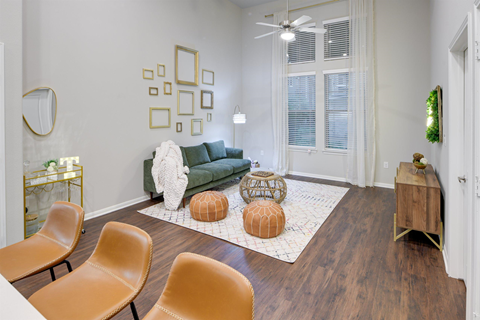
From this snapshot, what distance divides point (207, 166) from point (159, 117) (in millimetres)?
1198

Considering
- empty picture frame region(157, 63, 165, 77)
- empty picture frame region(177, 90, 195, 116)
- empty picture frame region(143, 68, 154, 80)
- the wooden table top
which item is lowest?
the wooden table top

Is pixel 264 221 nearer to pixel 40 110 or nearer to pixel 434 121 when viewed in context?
pixel 434 121

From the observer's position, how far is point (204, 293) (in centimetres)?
116

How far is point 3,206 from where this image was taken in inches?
98.8

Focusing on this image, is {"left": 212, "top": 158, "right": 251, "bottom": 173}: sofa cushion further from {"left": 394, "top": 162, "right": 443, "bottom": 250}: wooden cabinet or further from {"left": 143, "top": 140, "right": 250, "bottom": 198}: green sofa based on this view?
{"left": 394, "top": 162, "right": 443, "bottom": 250}: wooden cabinet

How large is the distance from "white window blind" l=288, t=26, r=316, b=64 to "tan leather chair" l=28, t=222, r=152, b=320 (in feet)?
18.5

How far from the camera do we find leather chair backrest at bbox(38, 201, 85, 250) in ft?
5.77

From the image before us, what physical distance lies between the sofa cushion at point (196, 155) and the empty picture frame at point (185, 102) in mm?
689

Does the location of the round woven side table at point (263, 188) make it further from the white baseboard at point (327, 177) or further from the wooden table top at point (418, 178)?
the white baseboard at point (327, 177)

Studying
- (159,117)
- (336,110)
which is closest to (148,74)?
(159,117)

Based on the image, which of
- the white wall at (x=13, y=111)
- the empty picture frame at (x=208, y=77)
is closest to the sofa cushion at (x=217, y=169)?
the empty picture frame at (x=208, y=77)

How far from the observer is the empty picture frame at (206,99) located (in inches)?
224

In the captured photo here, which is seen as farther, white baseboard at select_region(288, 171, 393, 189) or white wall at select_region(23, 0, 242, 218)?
white baseboard at select_region(288, 171, 393, 189)

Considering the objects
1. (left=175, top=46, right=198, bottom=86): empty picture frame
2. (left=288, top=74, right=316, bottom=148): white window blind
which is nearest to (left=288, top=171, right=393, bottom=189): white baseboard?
(left=288, top=74, right=316, bottom=148): white window blind
